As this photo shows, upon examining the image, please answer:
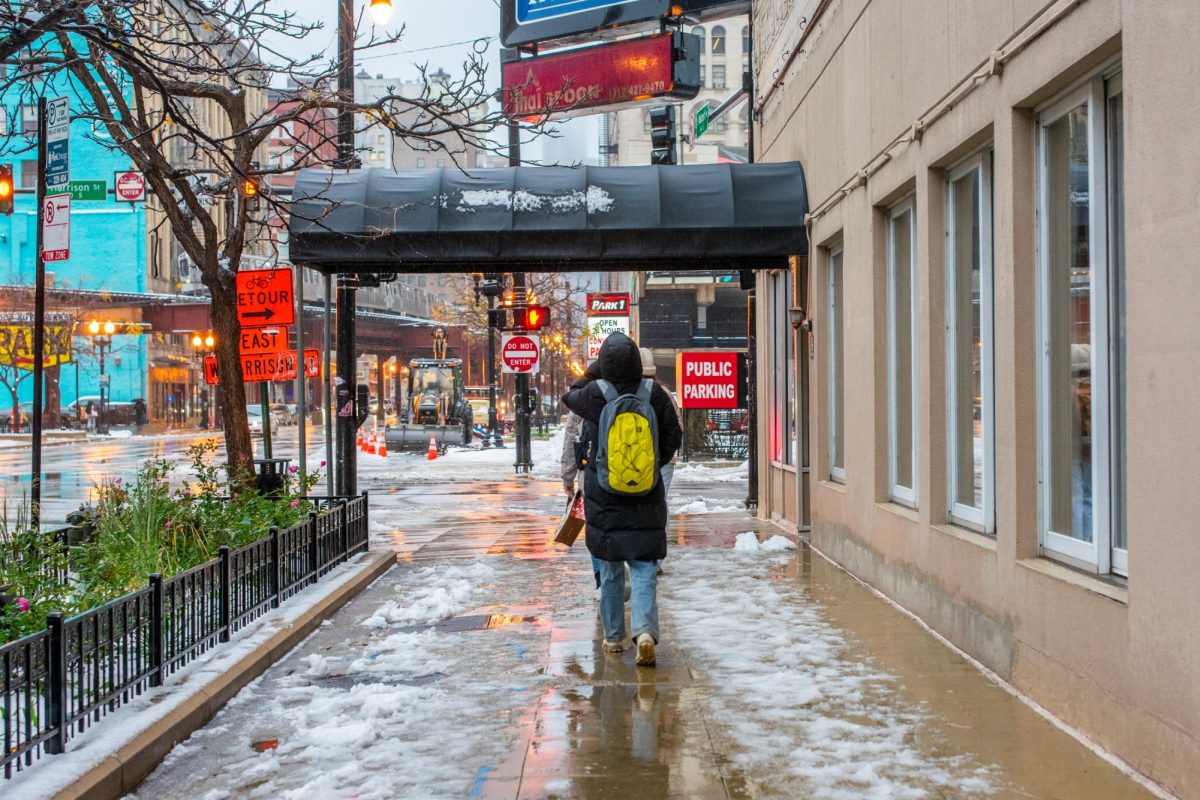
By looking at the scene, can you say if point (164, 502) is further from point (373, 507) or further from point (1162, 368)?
point (373, 507)

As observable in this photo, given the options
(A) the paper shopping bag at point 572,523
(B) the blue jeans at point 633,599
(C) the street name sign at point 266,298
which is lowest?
(B) the blue jeans at point 633,599

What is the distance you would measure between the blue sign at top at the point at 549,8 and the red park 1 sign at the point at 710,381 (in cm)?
708

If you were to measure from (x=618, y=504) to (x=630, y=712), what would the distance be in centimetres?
157

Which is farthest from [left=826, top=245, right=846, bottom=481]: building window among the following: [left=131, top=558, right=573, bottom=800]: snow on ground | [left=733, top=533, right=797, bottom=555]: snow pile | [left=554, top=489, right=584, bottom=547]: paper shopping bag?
[left=131, top=558, right=573, bottom=800]: snow on ground

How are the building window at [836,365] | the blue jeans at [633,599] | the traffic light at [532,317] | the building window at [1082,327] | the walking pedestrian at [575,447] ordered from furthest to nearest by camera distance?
the traffic light at [532,317] < the building window at [836,365] < the walking pedestrian at [575,447] < the blue jeans at [633,599] < the building window at [1082,327]

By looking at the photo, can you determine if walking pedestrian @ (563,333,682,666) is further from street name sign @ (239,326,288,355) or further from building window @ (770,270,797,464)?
street name sign @ (239,326,288,355)

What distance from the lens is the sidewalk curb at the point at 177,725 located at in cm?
502

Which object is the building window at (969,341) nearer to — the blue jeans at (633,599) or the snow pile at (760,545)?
the blue jeans at (633,599)

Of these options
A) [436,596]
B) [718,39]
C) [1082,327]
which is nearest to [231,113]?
[436,596]

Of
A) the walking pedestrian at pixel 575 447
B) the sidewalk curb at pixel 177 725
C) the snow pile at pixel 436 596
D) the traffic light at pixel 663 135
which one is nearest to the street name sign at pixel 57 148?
the snow pile at pixel 436 596

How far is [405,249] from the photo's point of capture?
1356 centimetres

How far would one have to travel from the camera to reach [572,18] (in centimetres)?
1792

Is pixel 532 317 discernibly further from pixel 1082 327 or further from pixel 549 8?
pixel 1082 327

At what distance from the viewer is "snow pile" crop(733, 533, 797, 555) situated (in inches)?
505
